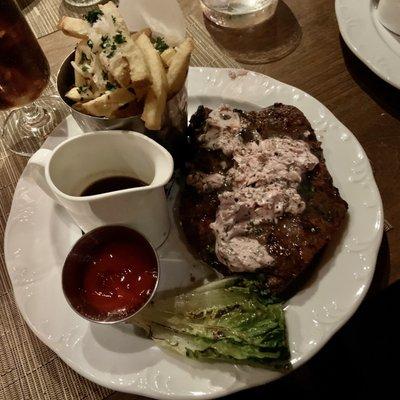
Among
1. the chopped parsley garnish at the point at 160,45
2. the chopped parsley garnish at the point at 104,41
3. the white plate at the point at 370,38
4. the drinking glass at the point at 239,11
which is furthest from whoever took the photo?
the drinking glass at the point at 239,11

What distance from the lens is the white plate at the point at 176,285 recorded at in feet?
4.48

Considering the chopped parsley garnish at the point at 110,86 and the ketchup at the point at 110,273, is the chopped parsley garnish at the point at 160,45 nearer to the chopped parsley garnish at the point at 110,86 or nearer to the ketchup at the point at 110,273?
the chopped parsley garnish at the point at 110,86

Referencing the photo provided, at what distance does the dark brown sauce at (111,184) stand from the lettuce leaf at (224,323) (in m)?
0.42

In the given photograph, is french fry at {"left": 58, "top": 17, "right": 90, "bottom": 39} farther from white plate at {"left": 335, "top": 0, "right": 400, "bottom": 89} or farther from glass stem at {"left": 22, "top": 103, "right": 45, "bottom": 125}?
white plate at {"left": 335, "top": 0, "right": 400, "bottom": 89}

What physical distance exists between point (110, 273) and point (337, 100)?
1.28m

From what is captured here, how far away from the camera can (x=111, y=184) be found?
1.63m

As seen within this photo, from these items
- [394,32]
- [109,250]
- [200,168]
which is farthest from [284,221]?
[394,32]

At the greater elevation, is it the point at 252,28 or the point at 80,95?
the point at 80,95

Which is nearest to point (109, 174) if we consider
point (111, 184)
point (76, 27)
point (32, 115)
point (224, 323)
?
point (111, 184)

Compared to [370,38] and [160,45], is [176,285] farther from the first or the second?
[370,38]

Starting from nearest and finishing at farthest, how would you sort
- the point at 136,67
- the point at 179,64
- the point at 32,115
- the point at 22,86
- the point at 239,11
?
the point at 136,67
the point at 179,64
the point at 22,86
the point at 32,115
the point at 239,11

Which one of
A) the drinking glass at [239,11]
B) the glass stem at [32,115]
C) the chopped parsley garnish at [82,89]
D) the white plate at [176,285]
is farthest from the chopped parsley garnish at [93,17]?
the drinking glass at [239,11]

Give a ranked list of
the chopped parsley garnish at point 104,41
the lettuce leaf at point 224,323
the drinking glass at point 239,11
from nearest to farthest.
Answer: the lettuce leaf at point 224,323 < the chopped parsley garnish at point 104,41 < the drinking glass at point 239,11

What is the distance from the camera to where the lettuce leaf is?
1341mm
